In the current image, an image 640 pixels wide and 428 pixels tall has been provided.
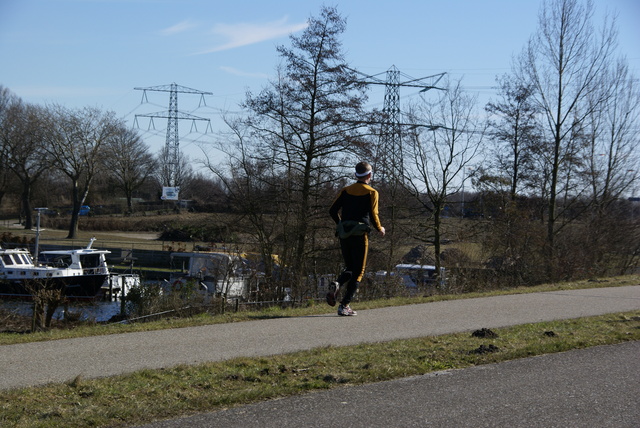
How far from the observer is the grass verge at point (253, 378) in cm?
473

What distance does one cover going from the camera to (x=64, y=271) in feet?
121

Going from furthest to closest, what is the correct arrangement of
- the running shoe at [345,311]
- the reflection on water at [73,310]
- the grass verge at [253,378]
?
the reflection on water at [73,310], the running shoe at [345,311], the grass verge at [253,378]

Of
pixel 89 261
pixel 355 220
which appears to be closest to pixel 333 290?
pixel 355 220

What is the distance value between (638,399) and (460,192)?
23.9 meters

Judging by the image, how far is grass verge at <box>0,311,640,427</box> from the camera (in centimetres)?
473

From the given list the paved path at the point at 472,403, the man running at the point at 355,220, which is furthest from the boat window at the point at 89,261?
the paved path at the point at 472,403

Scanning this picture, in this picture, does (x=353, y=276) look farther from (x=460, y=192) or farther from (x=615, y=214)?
(x=615, y=214)

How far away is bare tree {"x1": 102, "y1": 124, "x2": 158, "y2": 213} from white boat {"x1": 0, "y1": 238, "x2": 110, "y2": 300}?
2226cm

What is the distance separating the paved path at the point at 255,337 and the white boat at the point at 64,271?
2828cm

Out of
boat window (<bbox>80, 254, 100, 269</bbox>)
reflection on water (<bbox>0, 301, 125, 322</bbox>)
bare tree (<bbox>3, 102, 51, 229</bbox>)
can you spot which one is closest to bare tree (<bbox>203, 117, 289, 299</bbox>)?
reflection on water (<bbox>0, 301, 125, 322</bbox>)

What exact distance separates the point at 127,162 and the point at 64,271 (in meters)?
35.3

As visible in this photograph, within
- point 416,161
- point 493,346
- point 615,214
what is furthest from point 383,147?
point 493,346

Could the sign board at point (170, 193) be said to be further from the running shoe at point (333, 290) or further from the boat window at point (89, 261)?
the running shoe at point (333, 290)

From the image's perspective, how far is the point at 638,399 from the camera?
5.21 m
